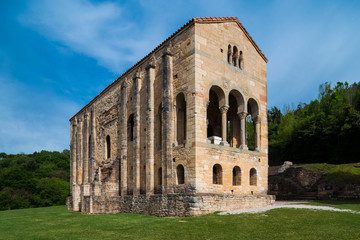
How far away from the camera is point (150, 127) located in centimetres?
1859

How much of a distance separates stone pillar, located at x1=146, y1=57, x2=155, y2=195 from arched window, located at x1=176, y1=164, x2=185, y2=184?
226 cm

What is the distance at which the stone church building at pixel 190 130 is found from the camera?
1558 centimetres

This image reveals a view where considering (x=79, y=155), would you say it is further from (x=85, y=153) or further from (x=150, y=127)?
(x=150, y=127)

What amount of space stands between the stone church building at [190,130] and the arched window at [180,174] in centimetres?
3

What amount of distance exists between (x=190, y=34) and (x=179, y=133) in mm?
5523

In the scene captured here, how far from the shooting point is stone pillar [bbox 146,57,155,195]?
17.9 m

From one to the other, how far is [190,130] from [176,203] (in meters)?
3.66

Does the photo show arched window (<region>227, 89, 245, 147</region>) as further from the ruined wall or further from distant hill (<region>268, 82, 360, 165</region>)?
distant hill (<region>268, 82, 360, 165</region>)

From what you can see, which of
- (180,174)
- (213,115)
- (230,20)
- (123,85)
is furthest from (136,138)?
(230,20)

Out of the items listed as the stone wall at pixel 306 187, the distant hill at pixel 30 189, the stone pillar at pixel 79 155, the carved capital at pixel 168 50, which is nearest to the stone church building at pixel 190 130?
the carved capital at pixel 168 50

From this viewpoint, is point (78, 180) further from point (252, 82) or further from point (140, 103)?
point (252, 82)

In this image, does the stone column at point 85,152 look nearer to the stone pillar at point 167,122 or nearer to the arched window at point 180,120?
the arched window at point 180,120

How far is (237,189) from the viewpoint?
16.9 metres

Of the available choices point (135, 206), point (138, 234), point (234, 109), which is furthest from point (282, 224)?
point (234, 109)
